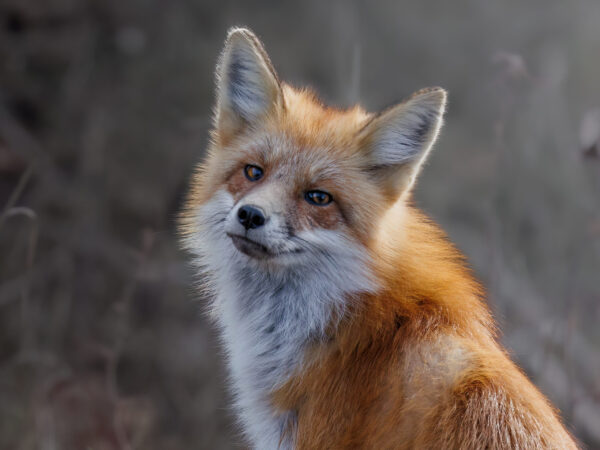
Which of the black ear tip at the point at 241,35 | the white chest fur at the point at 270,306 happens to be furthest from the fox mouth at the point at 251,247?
the black ear tip at the point at 241,35

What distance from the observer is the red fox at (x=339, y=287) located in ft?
10.0

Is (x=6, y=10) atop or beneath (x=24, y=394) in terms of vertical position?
atop

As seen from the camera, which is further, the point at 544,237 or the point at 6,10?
the point at 544,237

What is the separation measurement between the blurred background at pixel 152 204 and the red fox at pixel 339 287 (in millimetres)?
2348

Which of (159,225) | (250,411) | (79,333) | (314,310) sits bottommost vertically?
(79,333)

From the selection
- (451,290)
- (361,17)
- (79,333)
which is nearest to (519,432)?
Result: (451,290)

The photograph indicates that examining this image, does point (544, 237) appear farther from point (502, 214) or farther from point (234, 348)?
point (234, 348)

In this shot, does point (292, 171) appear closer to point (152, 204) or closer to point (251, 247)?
point (251, 247)

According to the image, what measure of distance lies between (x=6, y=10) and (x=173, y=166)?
8.00ft

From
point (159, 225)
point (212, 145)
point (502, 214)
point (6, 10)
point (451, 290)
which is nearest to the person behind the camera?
point (451, 290)

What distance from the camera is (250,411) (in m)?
3.61

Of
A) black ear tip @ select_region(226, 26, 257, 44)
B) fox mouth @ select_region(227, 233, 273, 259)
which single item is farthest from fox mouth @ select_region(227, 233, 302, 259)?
black ear tip @ select_region(226, 26, 257, 44)

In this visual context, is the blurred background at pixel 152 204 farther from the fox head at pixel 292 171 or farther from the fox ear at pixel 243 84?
the fox ear at pixel 243 84

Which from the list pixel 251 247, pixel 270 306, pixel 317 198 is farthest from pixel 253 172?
pixel 270 306
